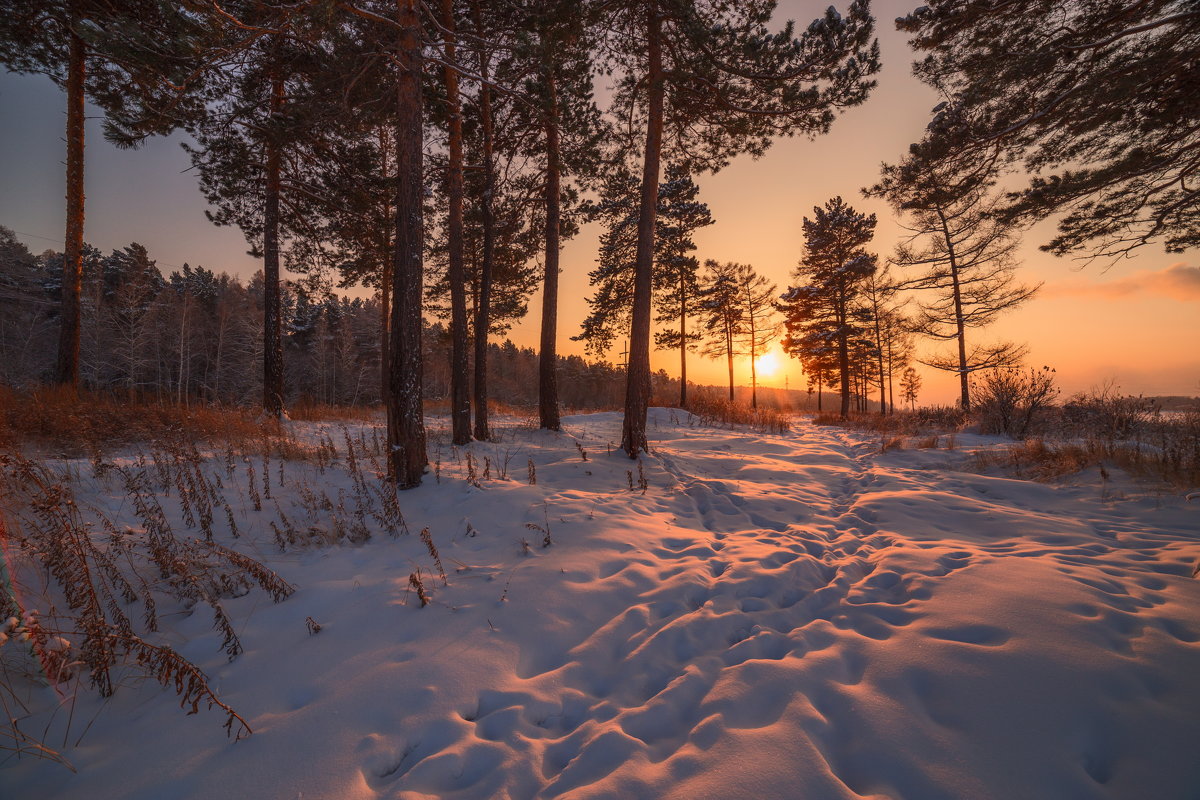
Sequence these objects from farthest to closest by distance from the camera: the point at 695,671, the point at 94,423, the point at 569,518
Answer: the point at 94,423 → the point at 569,518 → the point at 695,671

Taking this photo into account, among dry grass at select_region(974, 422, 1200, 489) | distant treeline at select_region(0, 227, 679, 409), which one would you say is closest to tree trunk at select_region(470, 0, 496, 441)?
distant treeline at select_region(0, 227, 679, 409)

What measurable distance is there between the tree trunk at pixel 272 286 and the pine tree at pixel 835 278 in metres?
21.1

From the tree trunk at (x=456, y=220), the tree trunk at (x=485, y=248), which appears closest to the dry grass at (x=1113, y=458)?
the tree trunk at (x=485, y=248)

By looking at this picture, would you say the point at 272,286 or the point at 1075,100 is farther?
the point at 272,286

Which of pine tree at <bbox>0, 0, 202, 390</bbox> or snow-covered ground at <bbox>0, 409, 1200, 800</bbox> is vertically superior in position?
pine tree at <bbox>0, 0, 202, 390</bbox>

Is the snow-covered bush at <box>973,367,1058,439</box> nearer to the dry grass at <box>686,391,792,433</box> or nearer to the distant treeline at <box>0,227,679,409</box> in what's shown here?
the dry grass at <box>686,391,792,433</box>

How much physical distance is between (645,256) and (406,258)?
395 centimetres

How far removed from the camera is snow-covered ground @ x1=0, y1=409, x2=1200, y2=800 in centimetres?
158

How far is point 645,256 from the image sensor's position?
7090 millimetres

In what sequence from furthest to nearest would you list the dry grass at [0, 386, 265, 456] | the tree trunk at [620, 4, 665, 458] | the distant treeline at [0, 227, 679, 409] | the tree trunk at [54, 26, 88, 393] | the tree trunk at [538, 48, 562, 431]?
the distant treeline at [0, 227, 679, 409] < the tree trunk at [538, 48, 562, 431] < the tree trunk at [54, 26, 88, 393] < the tree trunk at [620, 4, 665, 458] < the dry grass at [0, 386, 265, 456]

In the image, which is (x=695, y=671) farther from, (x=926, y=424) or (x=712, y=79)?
(x=926, y=424)

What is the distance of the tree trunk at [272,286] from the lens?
980 cm

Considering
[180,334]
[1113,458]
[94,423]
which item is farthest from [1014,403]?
[180,334]

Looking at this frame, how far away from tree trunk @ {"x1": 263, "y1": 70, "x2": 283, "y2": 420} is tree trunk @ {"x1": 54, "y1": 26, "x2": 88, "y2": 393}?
3.08 meters
